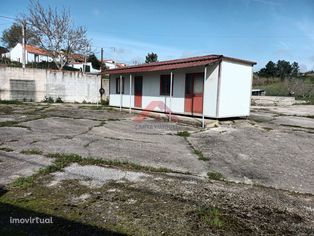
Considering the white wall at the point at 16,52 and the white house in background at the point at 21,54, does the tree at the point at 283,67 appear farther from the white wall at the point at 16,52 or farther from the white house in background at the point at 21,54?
the white wall at the point at 16,52

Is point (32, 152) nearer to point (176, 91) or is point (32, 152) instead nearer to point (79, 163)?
point (79, 163)

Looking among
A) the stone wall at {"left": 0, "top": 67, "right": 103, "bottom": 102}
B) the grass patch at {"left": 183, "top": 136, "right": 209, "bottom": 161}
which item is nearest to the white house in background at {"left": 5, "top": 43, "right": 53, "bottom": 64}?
the stone wall at {"left": 0, "top": 67, "right": 103, "bottom": 102}

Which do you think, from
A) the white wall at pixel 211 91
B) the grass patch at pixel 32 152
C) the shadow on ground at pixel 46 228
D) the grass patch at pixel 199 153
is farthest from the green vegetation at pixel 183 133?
the shadow on ground at pixel 46 228

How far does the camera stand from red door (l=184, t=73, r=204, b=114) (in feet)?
38.2

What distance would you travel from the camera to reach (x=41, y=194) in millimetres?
3504

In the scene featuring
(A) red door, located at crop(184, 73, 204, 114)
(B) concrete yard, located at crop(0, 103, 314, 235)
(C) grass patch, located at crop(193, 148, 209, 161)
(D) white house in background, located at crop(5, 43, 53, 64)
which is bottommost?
(C) grass patch, located at crop(193, 148, 209, 161)

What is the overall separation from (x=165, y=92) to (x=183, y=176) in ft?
30.1

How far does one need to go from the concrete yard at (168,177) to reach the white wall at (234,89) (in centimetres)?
267

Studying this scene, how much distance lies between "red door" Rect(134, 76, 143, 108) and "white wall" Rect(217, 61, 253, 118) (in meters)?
5.58

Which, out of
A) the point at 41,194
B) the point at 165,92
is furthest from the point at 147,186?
the point at 165,92

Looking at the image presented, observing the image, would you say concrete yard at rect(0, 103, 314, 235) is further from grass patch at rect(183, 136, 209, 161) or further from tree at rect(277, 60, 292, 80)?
tree at rect(277, 60, 292, 80)

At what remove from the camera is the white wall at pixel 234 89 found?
427 inches

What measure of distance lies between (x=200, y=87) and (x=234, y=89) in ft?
4.72

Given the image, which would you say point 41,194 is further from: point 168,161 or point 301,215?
point 301,215
